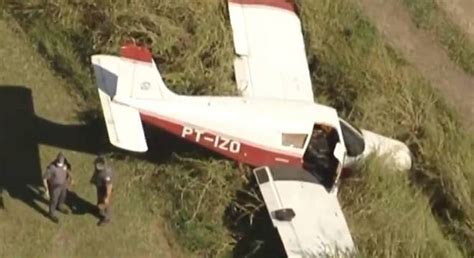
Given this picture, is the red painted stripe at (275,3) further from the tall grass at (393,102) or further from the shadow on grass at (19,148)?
the shadow on grass at (19,148)

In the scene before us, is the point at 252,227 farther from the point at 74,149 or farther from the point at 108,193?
the point at 74,149

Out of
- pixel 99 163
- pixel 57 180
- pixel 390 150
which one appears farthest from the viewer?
pixel 390 150

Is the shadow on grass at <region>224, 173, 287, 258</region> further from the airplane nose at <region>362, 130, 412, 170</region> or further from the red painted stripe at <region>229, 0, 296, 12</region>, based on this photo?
the red painted stripe at <region>229, 0, 296, 12</region>

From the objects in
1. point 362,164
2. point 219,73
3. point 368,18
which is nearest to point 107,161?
point 219,73

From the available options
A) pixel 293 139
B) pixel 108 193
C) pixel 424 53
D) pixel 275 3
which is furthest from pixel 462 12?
pixel 108 193

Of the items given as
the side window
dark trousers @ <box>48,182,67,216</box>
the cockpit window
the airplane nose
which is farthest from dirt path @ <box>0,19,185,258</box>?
the airplane nose

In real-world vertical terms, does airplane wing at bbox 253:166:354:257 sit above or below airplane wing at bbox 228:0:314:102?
below

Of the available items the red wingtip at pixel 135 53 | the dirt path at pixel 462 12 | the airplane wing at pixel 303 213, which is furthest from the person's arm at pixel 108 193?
the dirt path at pixel 462 12
